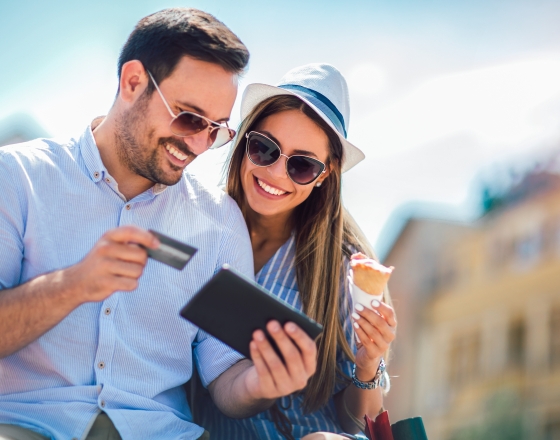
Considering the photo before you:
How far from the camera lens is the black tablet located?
2.53 metres

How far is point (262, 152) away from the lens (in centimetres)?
418

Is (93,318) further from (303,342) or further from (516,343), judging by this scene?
(516,343)

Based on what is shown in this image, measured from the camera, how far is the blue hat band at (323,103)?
4223mm

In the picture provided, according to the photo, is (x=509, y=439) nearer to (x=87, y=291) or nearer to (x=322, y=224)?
(x=322, y=224)

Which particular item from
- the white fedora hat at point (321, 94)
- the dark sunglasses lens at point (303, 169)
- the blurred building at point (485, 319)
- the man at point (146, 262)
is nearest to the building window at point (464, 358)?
the blurred building at point (485, 319)

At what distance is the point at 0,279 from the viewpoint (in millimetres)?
2982

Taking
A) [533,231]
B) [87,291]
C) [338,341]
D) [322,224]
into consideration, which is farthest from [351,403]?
[533,231]

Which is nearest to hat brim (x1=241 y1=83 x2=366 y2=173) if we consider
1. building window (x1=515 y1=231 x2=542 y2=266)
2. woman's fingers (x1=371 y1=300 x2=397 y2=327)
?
woman's fingers (x1=371 y1=300 x2=397 y2=327)

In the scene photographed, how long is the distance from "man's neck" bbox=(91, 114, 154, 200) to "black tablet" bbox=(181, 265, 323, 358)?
1036 mm

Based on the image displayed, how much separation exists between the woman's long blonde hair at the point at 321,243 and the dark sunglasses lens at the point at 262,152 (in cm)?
21

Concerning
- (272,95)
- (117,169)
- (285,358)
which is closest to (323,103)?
(272,95)

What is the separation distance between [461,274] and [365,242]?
133 feet

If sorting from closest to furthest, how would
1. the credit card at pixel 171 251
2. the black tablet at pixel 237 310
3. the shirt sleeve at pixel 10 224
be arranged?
the credit card at pixel 171 251 < the black tablet at pixel 237 310 < the shirt sleeve at pixel 10 224

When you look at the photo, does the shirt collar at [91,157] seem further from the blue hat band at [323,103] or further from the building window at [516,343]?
the building window at [516,343]
